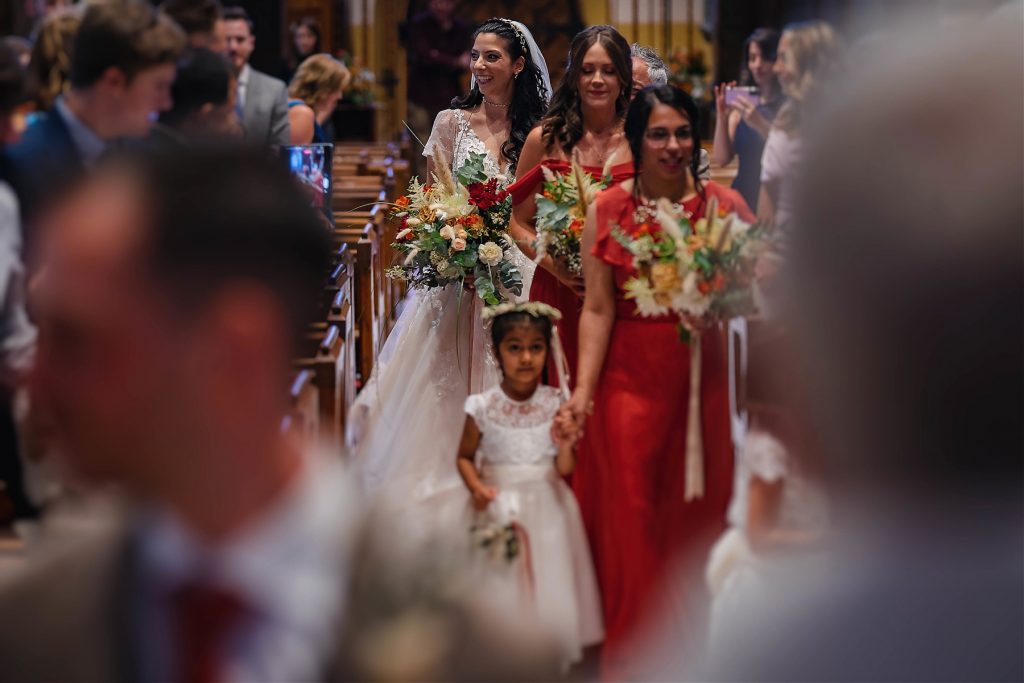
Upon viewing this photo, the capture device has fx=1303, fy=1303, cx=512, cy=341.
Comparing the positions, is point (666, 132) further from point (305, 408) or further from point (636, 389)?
point (305, 408)

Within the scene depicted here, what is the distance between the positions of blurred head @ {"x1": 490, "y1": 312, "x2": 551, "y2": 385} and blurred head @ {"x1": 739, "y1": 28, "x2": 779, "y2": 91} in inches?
42.0

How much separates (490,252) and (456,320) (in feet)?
2.01

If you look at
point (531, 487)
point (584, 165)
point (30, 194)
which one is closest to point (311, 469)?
point (30, 194)

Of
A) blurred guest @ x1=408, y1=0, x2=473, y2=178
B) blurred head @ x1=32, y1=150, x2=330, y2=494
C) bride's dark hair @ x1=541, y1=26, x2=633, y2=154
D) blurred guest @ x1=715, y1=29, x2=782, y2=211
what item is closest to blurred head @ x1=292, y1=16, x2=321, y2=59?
blurred guest @ x1=408, y1=0, x2=473, y2=178

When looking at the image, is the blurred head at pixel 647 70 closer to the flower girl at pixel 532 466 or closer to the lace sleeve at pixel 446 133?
the lace sleeve at pixel 446 133

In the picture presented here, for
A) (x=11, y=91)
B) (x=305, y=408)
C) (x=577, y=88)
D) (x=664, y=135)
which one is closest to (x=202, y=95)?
(x=11, y=91)

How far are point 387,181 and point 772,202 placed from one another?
24.0ft

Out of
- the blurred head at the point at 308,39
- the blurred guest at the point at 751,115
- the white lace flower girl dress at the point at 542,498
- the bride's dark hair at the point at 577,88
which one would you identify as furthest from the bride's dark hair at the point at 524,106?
the blurred head at the point at 308,39

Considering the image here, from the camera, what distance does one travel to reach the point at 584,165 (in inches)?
196

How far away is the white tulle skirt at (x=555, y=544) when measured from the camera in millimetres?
3771

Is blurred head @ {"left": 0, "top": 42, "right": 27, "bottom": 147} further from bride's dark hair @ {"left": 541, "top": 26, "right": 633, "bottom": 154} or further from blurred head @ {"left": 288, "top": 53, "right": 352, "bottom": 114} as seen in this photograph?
blurred head @ {"left": 288, "top": 53, "right": 352, "bottom": 114}

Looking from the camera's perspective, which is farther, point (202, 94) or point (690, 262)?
point (690, 262)

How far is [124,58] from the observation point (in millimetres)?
2393

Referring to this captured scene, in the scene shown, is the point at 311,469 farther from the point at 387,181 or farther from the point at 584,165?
the point at 387,181
